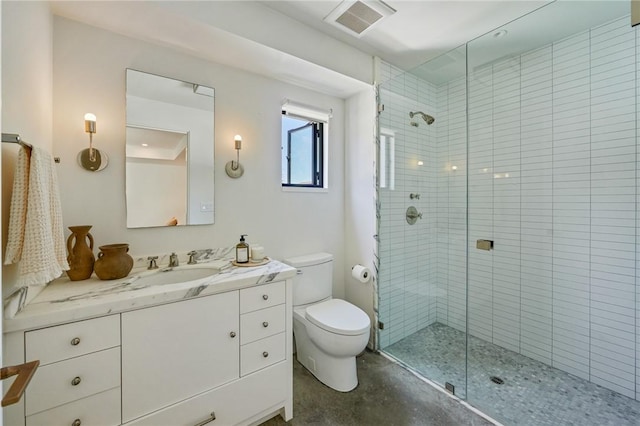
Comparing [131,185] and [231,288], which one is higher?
[131,185]

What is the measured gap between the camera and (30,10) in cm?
110

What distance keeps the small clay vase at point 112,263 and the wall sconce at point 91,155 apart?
1.59 feet

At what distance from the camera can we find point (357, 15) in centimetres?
171

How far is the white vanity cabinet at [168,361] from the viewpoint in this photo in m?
1.01

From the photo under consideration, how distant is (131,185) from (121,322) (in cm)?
83

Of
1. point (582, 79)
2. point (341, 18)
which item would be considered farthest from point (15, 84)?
point (582, 79)

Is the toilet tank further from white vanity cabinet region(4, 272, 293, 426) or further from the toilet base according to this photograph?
white vanity cabinet region(4, 272, 293, 426)

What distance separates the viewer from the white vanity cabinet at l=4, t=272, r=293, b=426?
39.7 inches

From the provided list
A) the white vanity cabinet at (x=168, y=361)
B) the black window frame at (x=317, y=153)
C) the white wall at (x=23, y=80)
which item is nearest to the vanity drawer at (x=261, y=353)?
the white vanity cabinet at (x=168, y=361)

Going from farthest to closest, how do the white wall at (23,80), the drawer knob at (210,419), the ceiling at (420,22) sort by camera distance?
1. the ceiling at (420,22)
2. the drawer knob at (210,419)
3. the white wall at (23,80)

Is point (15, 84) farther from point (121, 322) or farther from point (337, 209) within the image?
point (337, 209)

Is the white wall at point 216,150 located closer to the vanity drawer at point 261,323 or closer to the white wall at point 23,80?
the white wall at point 23,80

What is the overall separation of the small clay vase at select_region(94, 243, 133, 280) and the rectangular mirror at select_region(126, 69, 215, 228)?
247 mm

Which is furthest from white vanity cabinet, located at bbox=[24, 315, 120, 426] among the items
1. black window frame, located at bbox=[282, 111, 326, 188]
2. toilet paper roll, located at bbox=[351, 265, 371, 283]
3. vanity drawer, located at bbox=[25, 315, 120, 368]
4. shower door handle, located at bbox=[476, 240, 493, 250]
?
shower door handle, located at bbox=[476, 240, 493, 250]
